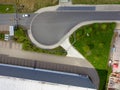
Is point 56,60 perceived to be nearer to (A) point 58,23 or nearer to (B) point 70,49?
(B) point 70,49

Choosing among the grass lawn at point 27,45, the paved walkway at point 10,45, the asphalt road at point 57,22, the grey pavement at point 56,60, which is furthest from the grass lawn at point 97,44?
the paved walkway at point 10,45

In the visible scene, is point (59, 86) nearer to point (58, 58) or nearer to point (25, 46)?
point (58, 58)

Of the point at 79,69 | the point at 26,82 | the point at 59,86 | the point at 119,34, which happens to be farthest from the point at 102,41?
the point at 26,82

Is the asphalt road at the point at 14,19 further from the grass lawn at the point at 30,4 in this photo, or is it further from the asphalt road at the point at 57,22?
the grass lawn at the point at 30,4

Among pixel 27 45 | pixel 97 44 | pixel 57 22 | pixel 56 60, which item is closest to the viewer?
pixel 97 44

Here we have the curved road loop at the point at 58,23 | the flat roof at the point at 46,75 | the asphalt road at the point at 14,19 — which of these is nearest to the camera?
the flat roof at the point at 46,75

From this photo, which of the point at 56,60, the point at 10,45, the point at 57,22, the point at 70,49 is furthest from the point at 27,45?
the point at 70,49
